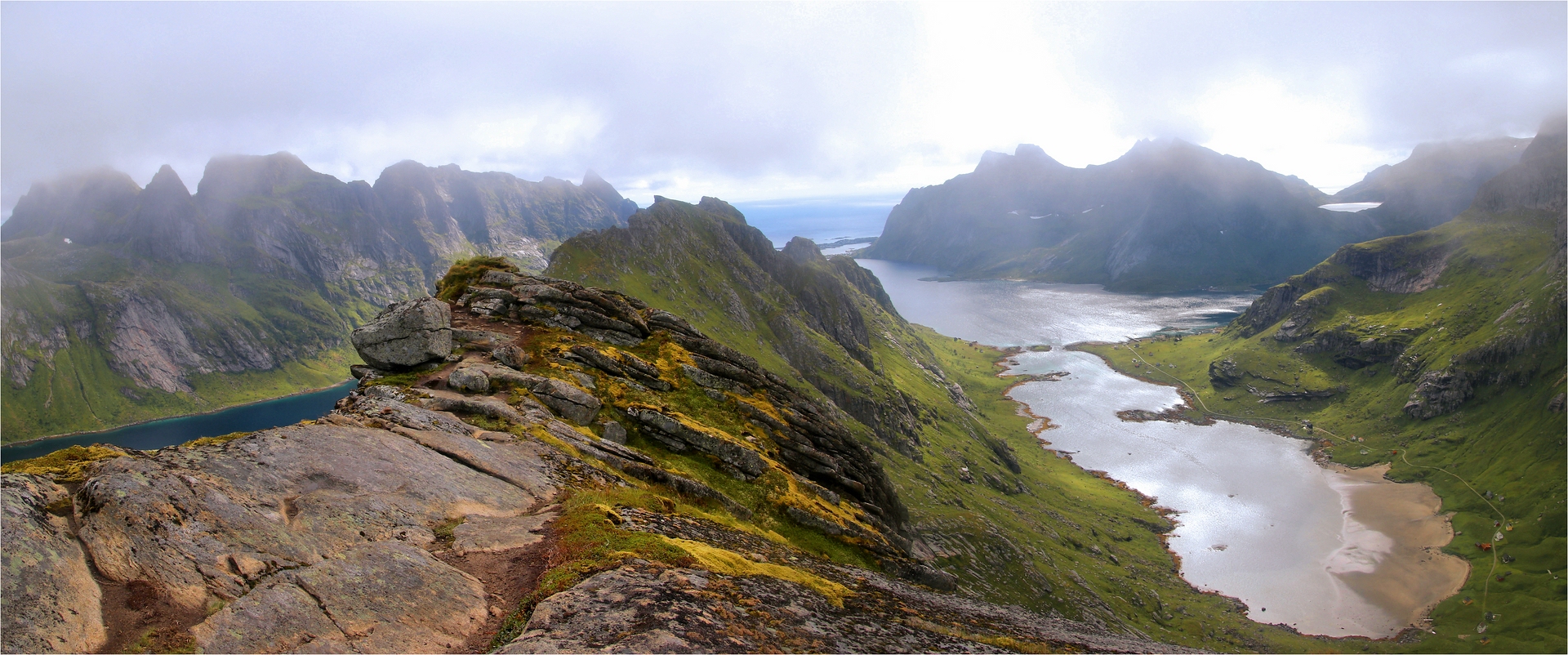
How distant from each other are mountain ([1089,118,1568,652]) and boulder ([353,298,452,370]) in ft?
396

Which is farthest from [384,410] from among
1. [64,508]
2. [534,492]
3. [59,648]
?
[59,648]

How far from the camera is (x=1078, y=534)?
9638 cm

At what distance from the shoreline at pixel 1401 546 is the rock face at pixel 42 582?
116 m

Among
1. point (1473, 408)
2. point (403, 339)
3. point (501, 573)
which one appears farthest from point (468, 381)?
point (1473, 408)

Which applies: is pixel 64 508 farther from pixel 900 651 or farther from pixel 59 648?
pixel 900 651

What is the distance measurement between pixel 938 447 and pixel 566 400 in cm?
9764

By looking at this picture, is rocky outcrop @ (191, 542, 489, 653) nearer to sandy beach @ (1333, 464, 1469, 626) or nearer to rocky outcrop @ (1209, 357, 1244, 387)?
sandy beach @ (1333, 464, 1469, 626)

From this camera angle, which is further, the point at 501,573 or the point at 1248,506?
the point at 1248,506

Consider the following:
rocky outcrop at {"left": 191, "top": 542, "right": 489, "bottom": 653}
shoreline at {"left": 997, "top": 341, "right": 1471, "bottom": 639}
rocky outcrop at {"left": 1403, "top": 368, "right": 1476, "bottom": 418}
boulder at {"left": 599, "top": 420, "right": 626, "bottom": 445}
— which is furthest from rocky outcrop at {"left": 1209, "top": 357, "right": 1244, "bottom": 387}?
rocky outcrop at {"left": 191, "top": 542, "right": 489, "bottom": 653}

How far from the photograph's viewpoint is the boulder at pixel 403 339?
32.5m

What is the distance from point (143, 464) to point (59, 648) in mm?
5922

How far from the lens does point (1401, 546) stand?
10325 cm

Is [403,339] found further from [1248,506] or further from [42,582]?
[1248,506]

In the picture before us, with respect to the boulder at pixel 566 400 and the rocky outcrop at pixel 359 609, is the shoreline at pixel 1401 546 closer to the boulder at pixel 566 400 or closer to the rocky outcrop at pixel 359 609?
the boulder at pixel 566 400
